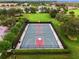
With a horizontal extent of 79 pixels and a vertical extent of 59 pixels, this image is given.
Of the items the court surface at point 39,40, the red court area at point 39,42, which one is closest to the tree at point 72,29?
the court surface at point 39,40

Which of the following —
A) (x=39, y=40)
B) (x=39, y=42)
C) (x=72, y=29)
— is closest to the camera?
(x=39, y=42)

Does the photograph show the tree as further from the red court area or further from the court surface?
the red court area

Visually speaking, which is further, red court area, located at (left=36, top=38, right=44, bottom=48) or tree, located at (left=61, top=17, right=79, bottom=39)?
tree, located at (left=61, top=17, right=79, bottom=39)

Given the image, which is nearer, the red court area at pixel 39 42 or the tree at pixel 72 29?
the red court area at pixel 39 42

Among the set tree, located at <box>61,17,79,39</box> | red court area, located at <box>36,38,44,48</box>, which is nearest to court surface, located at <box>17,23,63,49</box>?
red court area, located at <box>36,38,44,48</box>

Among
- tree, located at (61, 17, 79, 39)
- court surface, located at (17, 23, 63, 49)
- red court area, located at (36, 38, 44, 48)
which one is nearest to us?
court surface, located at (17, 23, 63, 49)

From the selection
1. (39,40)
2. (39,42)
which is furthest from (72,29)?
(39,42)

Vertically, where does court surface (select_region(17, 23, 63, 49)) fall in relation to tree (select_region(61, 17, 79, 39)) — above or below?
below

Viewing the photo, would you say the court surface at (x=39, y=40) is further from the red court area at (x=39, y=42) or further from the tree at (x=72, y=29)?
the tree at (x=72, y=29)

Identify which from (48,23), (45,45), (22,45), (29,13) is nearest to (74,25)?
(45,45)

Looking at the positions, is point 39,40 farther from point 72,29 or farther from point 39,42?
point 72,29

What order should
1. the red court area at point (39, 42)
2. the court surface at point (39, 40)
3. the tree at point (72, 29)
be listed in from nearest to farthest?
the court surface at point (39, 40) < the red court area at point (39, 42) < the tree at point (72, 29)

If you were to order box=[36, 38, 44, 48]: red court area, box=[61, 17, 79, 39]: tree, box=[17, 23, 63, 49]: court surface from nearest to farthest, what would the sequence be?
box=[17, 23, 63, 49]: court surface, box=[36, 38, 44, 48]: red court area, box=[61, 17, 79, 39]: tree

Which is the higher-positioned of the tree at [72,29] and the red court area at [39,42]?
the tree at [72,29]
